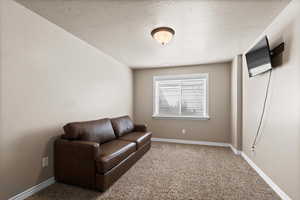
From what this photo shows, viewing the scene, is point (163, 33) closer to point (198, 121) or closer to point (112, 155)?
point (112, 155)

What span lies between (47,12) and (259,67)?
326cm

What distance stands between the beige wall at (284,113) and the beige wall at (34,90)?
3.20m

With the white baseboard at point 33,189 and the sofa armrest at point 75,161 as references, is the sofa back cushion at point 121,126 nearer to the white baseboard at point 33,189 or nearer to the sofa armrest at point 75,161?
the sofa armrest at point 75,161

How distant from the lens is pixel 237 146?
11.2 feet

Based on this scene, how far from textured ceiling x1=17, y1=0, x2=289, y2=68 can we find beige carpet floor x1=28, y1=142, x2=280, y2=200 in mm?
2431

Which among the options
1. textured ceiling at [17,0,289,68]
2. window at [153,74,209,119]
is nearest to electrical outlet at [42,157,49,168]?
textured ceiling at [17,0,289,68]

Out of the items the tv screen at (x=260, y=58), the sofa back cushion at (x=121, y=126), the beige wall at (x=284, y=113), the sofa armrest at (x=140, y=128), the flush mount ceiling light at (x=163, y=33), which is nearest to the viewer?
the beige wall at (x=284, y=113)

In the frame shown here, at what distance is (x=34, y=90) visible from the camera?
194 cm

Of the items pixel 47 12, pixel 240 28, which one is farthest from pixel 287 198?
pixel 47 12

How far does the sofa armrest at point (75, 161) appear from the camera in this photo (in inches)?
76.9

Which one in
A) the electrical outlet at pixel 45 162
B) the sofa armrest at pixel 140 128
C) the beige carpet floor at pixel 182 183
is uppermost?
the sofa armrest at pixel 140 128

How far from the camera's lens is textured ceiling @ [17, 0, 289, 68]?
173cm

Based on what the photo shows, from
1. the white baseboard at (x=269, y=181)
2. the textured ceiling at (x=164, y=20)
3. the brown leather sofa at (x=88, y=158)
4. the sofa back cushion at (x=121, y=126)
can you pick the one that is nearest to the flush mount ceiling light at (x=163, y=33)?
the textured ceiling at (x=164, y=20)

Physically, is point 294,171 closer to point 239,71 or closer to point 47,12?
point 239,71
